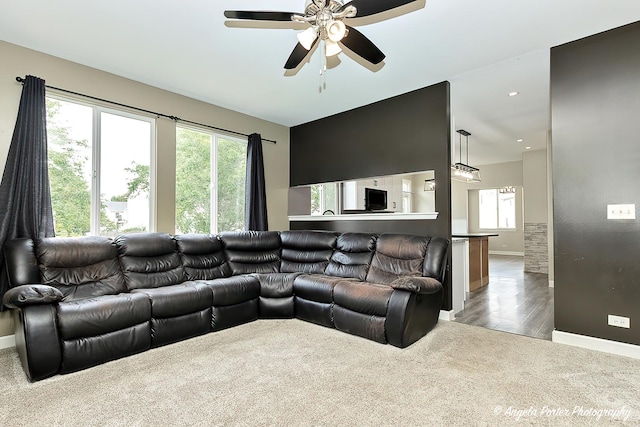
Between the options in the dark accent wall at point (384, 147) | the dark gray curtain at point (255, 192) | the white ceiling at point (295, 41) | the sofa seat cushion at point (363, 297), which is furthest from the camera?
the dark gray curtain at point (255, 192)

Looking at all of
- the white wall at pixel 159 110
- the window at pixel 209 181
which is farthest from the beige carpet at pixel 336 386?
the window at pixel 209 181

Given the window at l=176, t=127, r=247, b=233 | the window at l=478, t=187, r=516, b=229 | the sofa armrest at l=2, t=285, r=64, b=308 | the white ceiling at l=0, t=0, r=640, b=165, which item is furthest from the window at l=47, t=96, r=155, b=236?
the window at l=478, t=187, r=516, b=229

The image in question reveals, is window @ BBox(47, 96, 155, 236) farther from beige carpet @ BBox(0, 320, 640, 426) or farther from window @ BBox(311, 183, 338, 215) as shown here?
window @ BBox(311, 183, 338, 215)

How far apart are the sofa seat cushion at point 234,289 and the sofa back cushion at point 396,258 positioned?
4.41 feet

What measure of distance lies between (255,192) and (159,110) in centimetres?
170

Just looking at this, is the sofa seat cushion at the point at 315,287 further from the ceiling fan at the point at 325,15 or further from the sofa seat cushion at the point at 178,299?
the ceiling fan at the point at 325,15

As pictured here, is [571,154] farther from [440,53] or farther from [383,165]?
[383,165]

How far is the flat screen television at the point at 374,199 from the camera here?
461 cm

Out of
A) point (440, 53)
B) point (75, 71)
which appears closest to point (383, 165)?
point (440, 53)

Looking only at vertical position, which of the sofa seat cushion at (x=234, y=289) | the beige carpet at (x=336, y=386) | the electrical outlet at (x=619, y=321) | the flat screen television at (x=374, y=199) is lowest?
the beige carpet at (x=336, y=386)

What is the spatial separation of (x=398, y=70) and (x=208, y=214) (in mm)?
3159

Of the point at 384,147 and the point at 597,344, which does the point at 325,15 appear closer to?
the point at 384,147

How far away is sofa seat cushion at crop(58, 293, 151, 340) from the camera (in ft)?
7.88

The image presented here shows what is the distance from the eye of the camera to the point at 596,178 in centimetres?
284
